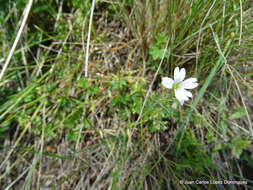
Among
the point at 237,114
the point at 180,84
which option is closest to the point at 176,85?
the point at 180,84

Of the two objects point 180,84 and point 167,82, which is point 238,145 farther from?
point 167,82

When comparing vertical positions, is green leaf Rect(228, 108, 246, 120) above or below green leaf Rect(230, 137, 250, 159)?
above

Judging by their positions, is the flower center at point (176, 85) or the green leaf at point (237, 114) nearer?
the flower center at point (176, 85)

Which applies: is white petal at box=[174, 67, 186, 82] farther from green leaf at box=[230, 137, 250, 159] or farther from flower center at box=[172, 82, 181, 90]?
green leaf at box=[230, 137, 250, 159]

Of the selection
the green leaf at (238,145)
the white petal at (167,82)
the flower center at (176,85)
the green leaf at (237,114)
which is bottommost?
the green leaf at (238,145)

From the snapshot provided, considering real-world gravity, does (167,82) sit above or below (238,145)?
above

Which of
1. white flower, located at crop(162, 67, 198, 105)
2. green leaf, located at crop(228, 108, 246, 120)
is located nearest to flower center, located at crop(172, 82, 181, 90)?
white flower, located at crop(162, 67, 198, 105)

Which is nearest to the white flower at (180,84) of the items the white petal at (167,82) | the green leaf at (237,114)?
the white petal at (167,82)

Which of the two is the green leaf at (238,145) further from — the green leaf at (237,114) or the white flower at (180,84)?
the white flower at (180,84)
